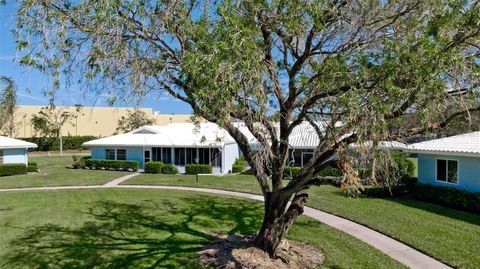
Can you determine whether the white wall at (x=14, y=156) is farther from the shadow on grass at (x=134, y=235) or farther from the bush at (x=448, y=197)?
the bush at (x=448, y=197)

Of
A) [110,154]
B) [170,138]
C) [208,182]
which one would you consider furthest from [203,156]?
[110,154]

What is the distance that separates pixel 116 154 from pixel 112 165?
1890mm

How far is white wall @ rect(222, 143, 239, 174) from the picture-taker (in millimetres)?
30609

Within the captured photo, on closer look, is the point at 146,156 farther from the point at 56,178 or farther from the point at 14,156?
the point at 14,156

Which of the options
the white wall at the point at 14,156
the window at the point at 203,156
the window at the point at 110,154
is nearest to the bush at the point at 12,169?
the white wall at the point at 14,156

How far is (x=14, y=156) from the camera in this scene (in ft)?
98.8

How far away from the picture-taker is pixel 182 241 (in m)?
11.7

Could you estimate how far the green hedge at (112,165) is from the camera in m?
31.9

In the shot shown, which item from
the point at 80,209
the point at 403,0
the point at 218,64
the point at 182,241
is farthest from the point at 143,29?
the point at 80,209

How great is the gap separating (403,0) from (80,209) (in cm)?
1499

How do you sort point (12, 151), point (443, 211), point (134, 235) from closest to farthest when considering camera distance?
point (134, 235)
point (443, 211)
point (12, 151)

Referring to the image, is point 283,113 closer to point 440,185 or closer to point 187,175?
point 440,185

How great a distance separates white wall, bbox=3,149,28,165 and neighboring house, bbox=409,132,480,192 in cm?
2955

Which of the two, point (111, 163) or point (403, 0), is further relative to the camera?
point (111, 163)
